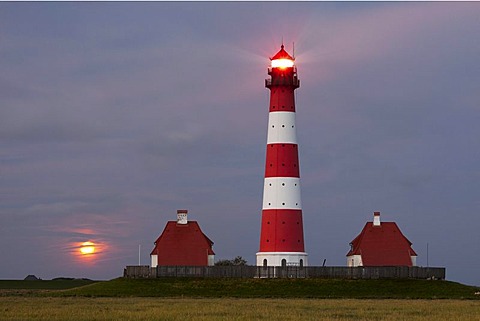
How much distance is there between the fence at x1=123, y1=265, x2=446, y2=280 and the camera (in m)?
73.1

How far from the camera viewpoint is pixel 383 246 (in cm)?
7894

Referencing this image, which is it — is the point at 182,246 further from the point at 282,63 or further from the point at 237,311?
A: the point at 237,311

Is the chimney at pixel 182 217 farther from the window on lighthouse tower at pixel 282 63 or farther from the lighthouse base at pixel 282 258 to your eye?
the window on lighthouse tower at pixel 282 63

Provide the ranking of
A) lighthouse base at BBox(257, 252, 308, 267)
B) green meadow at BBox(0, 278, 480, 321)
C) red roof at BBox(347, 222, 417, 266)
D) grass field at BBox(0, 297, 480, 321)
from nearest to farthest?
1. grass field at BBox(0, 297, 480, 321)
2. green meadow at BBox(0, 278, 480, 321)
3. lighthouse base at BBox(257, 252, 308, 267)
4. red roof at BBox(347, 222, 417, 266)

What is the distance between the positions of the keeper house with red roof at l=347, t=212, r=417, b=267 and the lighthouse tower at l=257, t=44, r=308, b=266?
716 centimetres

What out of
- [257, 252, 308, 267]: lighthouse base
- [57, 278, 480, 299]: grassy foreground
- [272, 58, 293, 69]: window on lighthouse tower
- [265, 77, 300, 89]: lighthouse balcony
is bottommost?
[57, 278, 480, 299]: grassy foreground

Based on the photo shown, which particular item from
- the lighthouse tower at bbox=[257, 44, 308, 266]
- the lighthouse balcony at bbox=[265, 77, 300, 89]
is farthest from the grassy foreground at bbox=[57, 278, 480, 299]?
the lighthouse balcony at bbox=[265, 77, 300, 89]

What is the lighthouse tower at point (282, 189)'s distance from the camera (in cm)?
7162

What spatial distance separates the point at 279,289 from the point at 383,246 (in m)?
15.7

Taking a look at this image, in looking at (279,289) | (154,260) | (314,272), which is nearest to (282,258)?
(314,272)

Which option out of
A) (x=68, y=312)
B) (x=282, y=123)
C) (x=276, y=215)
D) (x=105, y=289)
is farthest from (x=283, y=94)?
(x=68, y=312)

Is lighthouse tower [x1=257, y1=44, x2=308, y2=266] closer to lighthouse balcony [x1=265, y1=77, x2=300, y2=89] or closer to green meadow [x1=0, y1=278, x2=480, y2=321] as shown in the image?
lighthouse balcony [x1=265, y1=77, x2=300, y2=89]

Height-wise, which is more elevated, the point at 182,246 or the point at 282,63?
the point at 282,63

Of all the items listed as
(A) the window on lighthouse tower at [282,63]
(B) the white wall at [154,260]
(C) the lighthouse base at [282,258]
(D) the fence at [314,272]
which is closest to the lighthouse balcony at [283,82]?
(A) the window on lighthouse tower at [282,63]
